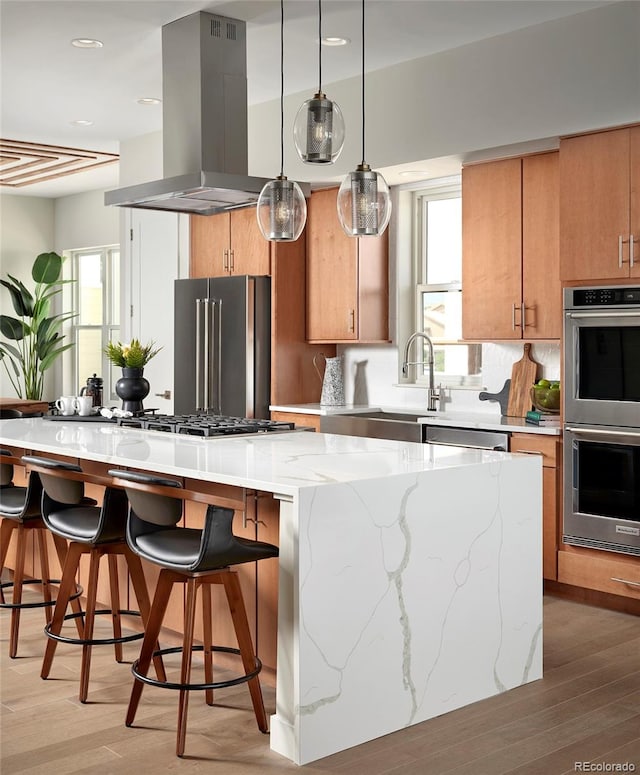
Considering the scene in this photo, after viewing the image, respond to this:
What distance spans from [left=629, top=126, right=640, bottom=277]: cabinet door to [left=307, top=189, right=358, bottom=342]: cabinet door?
2078 mm

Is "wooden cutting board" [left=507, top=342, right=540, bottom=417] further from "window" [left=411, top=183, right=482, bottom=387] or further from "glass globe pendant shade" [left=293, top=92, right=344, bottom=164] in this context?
"glass globe pendant shade" [left=293, top=92, right=344, bottom=164]

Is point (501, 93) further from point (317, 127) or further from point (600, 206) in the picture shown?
point (317, 127)

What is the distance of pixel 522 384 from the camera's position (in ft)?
17.7

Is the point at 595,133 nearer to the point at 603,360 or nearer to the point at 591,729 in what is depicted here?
the point at 603,360

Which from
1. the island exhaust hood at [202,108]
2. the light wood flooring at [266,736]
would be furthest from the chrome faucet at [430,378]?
the light wood flooring at [266,736]

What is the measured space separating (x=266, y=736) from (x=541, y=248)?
119 inches

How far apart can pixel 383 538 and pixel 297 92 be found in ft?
12.8

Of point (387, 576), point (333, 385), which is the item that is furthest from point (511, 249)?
point (387, 576)

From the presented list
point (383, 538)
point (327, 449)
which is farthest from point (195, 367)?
point (383, 538)

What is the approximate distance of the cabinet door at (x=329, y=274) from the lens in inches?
240

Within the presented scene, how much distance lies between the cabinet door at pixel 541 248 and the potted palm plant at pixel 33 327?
5824 mm

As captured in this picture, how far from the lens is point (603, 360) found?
4.50 meters

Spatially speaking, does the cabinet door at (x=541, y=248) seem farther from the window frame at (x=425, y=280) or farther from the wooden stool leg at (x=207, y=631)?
the wooden stool leg at (x=207, y=631)

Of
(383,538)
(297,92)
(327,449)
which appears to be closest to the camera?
(383,538)
